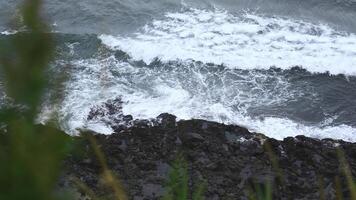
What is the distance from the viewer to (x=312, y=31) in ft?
63.3

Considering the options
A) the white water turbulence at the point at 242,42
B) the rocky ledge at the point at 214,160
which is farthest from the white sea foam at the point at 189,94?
the rocky ledge at the point at 214,160

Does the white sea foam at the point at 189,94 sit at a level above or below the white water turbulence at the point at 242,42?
below

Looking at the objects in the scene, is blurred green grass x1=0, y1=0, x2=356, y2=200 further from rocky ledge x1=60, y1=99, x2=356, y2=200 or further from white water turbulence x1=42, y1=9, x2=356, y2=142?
white water turbulence x1=42, y1=9, x2=356, y2=142

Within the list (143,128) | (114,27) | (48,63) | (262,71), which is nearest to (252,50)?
(262,71)

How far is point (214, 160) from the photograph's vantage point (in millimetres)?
11914

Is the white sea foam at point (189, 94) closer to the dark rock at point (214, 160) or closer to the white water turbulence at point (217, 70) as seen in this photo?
the white water turbulence at point (217, 70)

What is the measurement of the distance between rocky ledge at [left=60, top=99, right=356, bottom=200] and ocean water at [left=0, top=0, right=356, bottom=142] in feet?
3.07

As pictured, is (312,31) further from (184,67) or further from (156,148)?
(156,148)

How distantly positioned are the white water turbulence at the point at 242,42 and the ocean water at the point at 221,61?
0.04 m

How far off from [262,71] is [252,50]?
1371mm

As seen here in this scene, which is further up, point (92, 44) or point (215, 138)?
point (92, 44)

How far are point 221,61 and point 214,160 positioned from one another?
6.06 m

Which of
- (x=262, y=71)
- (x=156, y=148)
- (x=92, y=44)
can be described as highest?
(x=92, y=44)

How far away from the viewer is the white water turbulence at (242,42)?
17406 millimetres
